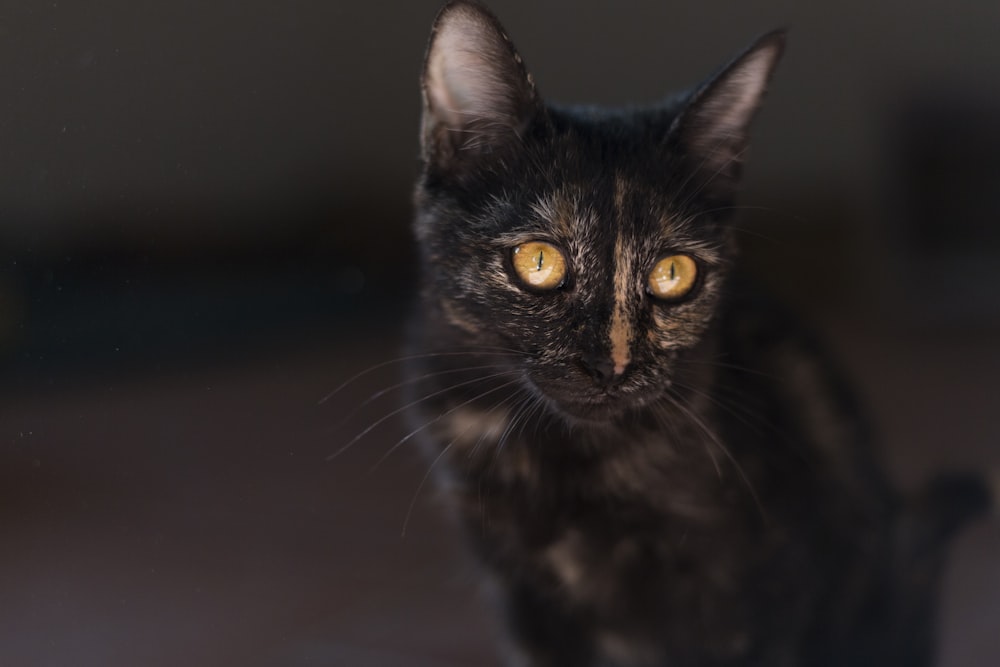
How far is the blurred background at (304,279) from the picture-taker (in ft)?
2.88

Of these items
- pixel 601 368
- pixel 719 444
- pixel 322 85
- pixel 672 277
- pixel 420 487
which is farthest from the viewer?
pixel 322 85

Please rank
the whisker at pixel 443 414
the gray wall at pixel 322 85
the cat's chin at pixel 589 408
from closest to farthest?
the gray wall at pixel 322 85 → the cat's chin at pixel 589 408 → the whisker at pixel 443 414

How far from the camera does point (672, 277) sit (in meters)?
1.02

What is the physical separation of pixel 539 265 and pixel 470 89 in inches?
8.3

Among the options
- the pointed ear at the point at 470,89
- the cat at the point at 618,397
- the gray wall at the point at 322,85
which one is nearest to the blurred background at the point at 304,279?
the gray wall at the point at 322,85

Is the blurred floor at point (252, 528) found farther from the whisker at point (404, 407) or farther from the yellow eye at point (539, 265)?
the yellow eye at point (539, 265)

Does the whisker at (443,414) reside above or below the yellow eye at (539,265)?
below

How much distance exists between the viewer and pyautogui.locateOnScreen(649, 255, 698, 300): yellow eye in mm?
1001

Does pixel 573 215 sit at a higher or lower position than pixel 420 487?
higher

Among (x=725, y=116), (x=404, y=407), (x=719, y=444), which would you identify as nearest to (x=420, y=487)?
(x=404, y=407)

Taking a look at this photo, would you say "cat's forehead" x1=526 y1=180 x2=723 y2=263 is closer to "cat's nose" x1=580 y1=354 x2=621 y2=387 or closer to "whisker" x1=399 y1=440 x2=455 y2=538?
"cat's nose" x1=580 y1=354 x2=621 y2=387

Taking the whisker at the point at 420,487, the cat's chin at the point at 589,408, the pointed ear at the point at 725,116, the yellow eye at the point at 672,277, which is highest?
the pointed ear at the point at 725,116

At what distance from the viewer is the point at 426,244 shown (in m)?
1.11

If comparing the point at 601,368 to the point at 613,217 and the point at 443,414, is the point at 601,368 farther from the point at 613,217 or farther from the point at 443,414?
the point at 443,414
